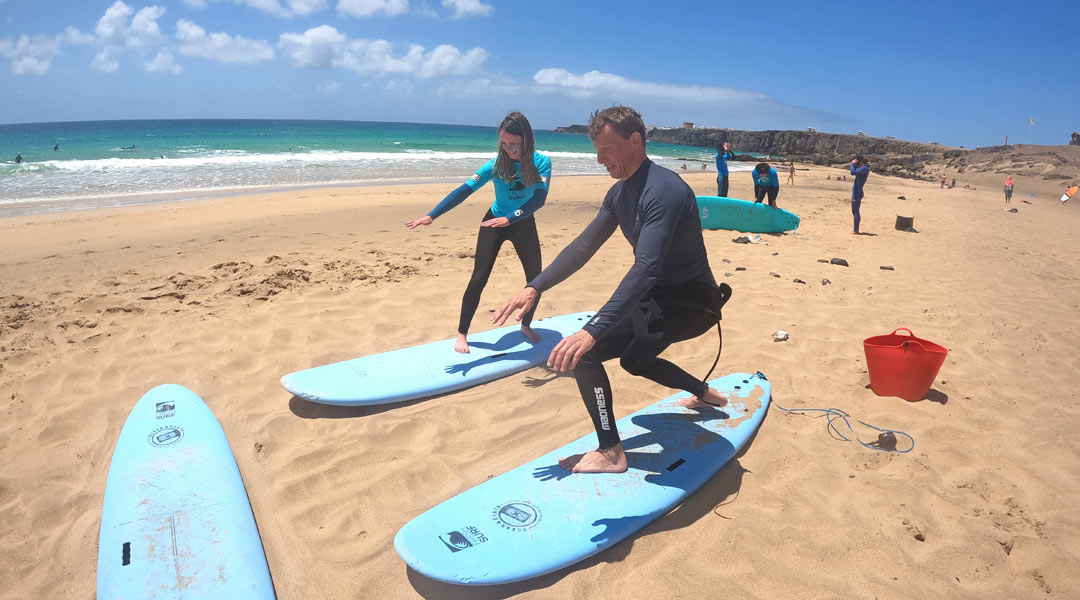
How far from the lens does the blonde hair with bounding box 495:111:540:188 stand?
3.92 metres

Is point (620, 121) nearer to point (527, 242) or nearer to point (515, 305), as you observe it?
point (515, 305)

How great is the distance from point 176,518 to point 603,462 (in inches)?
76.2

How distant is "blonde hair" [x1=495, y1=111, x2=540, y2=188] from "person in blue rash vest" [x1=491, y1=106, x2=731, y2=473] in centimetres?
133

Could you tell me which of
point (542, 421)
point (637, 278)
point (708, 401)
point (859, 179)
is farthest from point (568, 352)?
point (859, 179)

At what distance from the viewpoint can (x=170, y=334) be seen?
14.8 feet

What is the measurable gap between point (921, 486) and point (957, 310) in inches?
132

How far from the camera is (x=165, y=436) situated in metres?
3.04

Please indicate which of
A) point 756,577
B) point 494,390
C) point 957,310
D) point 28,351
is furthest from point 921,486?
point 28,351

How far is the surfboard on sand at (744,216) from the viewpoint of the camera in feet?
30.2

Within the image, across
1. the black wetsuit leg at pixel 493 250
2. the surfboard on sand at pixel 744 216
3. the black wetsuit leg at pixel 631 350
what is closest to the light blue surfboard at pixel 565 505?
the black wetsuit leg at pixel 631 350

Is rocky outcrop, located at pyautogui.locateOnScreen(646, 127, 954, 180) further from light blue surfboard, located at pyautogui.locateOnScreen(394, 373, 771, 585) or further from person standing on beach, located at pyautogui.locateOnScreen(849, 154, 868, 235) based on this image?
light blue surfboard, located at pyautogui.locateOnScreen(394, 373, 771, 585)

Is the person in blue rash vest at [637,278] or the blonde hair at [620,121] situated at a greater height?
the blonde hair at [620,121]

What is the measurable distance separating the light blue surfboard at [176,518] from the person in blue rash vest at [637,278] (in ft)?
4.65

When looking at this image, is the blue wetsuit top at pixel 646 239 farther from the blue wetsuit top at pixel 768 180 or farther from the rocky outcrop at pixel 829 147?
the rocky outcrop at pixel 829 147
